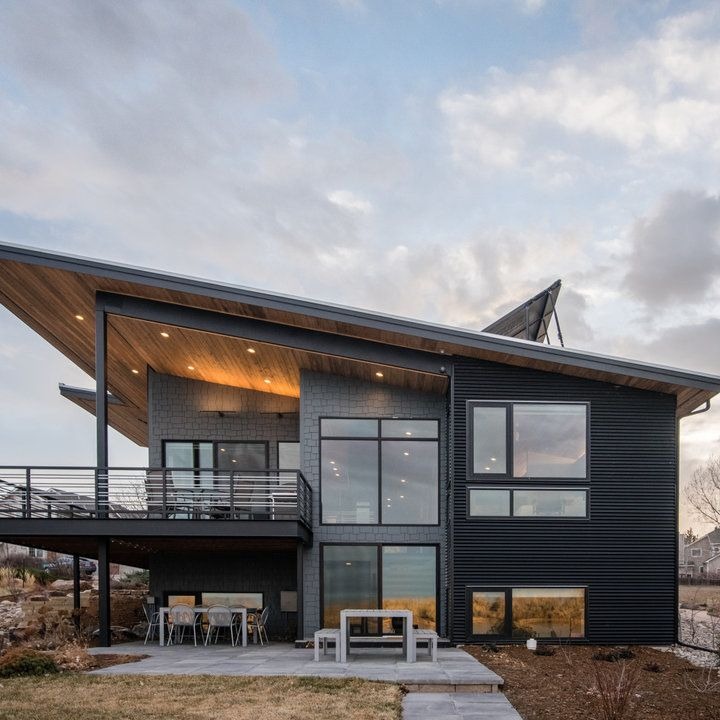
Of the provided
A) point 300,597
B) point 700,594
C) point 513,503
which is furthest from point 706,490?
point 300,597

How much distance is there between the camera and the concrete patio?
784 cm

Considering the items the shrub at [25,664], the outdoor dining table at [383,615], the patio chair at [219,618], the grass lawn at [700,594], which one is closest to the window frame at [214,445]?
the patio chair at [219,618]

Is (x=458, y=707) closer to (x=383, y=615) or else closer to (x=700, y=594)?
(x=383, y=615)

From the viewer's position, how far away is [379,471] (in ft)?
42.6

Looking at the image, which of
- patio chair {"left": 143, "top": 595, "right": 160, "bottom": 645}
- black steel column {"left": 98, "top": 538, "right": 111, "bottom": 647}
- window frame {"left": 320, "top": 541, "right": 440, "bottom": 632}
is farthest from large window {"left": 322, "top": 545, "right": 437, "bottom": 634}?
black steel column {"left": 98, "top": 538, "right": 111, "bottom": 647}

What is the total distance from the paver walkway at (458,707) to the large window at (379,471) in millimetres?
5378

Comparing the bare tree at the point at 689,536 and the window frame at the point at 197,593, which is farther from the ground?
the window frame at the point at 197,593

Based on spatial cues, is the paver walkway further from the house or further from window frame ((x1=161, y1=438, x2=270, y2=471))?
window frame ((x1=161, y1=438, x2=270, y2=471))

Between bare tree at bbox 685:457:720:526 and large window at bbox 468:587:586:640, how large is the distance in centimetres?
1418

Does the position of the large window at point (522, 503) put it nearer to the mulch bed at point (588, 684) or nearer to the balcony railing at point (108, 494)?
the mulch bed at point (588, 684)

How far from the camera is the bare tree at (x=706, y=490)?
24.2 m

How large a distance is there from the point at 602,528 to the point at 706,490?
15274 millimetres

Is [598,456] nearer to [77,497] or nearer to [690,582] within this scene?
[77,497]

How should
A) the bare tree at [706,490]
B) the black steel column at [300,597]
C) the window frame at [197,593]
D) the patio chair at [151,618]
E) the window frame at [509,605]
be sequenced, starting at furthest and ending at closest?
the bare tree at [706,490], the window frame at [197,593], the patio chair at [151,618], the black steel column at [300,597], the window frame at [509,605]
